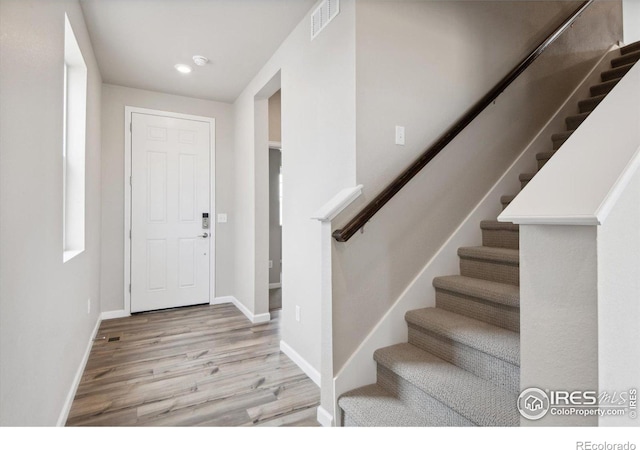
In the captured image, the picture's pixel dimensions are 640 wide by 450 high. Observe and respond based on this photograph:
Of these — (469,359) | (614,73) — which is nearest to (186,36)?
(469,359)

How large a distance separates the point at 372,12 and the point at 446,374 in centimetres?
202

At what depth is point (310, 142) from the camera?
2.38 meters

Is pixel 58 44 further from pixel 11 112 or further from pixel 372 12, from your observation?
pixel 372 12

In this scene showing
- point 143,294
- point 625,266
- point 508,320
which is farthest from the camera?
point 143,294

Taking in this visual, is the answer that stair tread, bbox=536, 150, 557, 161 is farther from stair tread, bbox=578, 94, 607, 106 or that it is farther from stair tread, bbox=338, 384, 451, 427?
stair tread, bbox=338, 384, 451, 427

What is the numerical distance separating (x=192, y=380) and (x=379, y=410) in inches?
52.2

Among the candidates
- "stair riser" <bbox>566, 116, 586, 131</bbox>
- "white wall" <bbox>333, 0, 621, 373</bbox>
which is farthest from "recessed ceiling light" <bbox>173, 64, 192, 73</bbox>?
"stair riser" <bbox>566, 116, 586, 131</bbox>

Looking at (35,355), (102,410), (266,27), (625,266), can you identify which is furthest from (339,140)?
(102,410)

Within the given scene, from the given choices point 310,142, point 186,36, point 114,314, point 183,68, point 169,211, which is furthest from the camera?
point 169,211

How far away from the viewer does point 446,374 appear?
5.31 ft

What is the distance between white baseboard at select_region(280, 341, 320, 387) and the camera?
7.45 ft

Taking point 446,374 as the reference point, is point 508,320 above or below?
above

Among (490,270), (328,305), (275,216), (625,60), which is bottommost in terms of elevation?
(328,305)

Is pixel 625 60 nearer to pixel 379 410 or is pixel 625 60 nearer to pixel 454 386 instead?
pixel 454 386
